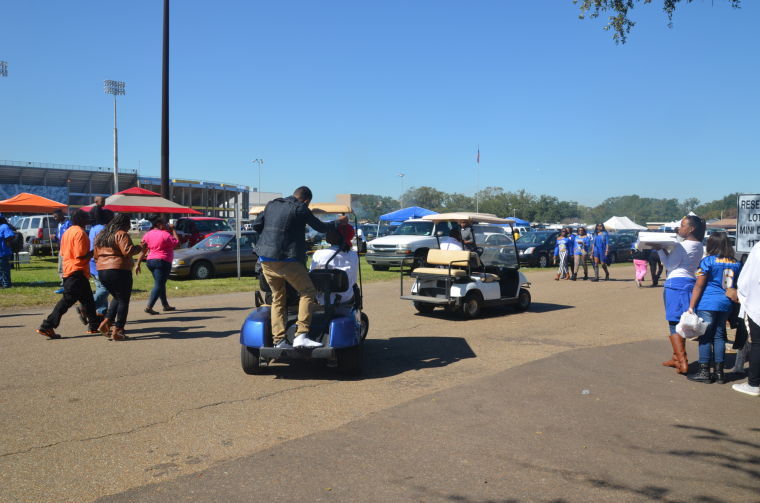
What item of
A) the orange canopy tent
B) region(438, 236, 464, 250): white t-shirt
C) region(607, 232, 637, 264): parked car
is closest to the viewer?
region(438, 236, 464, 250): white t-shirt

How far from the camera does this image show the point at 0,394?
5945mm

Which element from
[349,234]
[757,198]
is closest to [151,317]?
[349,234]

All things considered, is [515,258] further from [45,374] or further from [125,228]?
[45,374]

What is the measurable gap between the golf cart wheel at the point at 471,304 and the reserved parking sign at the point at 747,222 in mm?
4354

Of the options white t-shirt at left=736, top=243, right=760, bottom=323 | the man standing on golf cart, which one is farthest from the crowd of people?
white t-shirt at left=736, top=243, right=760, bottom=323

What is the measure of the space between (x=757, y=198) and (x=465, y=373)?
16.4ft

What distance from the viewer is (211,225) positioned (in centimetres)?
2803

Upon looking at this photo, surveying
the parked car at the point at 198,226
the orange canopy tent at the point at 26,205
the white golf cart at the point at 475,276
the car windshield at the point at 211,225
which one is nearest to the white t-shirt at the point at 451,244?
the white golf cart at the point at 475,276

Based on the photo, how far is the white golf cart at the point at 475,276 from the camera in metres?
11.2

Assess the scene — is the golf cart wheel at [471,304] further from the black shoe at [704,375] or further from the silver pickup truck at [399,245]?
the silver pickup truck at [399,245]

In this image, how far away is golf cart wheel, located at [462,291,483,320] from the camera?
11.3m

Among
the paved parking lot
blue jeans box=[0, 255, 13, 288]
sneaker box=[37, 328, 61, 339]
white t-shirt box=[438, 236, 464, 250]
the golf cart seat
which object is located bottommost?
the paved parking lot

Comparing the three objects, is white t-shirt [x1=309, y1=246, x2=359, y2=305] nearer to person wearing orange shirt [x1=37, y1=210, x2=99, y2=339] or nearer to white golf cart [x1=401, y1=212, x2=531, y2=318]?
person wearing orange shirt [x1=37, y1=210, x2=99, y2=339]

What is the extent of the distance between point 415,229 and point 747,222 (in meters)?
15.6
